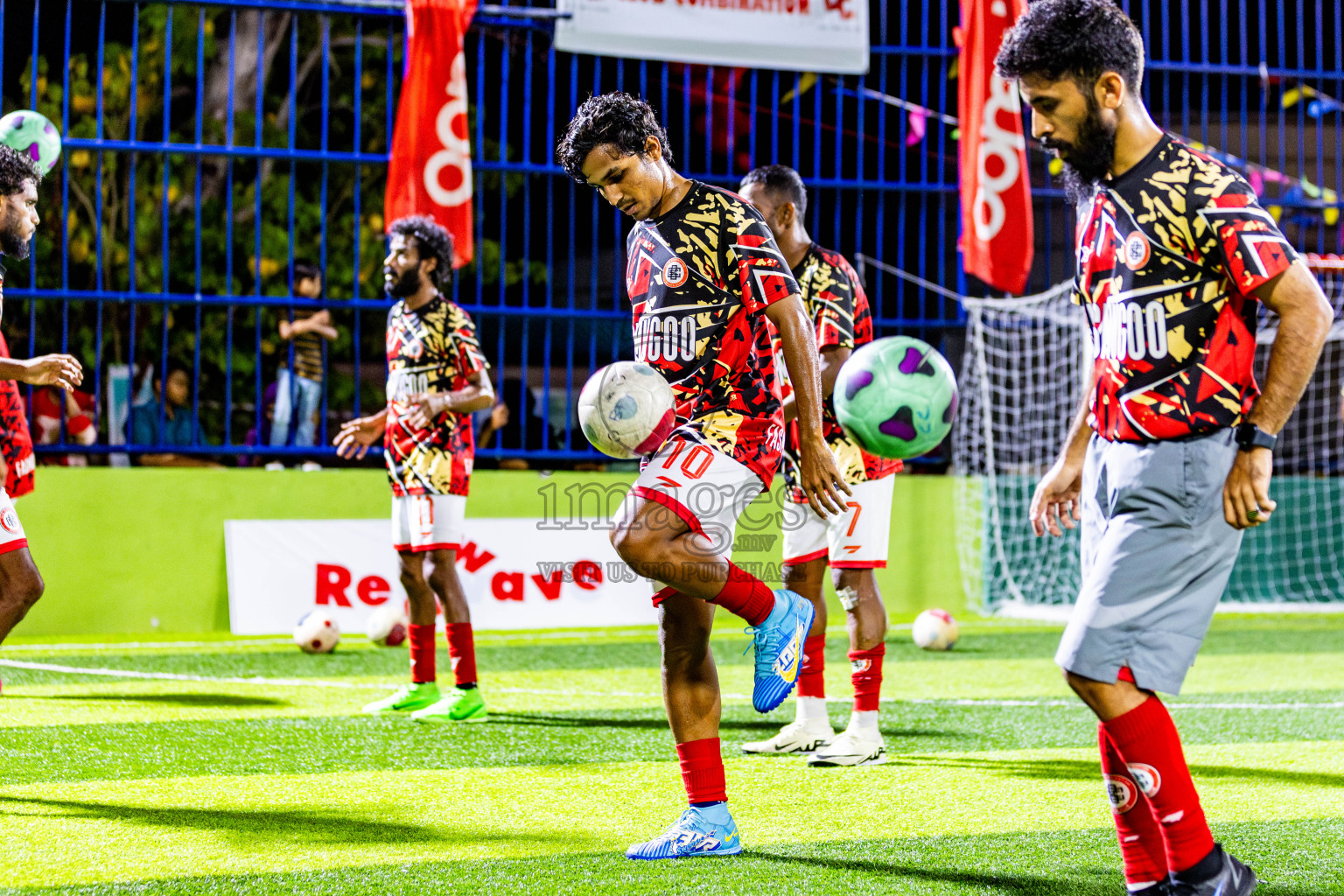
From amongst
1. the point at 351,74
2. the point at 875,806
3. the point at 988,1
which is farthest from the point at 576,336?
the point at 875,806

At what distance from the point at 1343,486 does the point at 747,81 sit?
283 inches

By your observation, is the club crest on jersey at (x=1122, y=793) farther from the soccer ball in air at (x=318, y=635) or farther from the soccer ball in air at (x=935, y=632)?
the soccer ball in air at (x=318, y=635)

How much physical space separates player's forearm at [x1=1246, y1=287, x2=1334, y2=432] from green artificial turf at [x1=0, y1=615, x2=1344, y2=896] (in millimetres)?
1243

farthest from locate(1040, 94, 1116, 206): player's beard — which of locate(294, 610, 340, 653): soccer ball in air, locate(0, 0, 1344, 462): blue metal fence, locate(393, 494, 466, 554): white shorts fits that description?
locate(0, 0, 1344, 462): blue metal fence

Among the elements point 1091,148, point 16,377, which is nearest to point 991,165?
point 16,377

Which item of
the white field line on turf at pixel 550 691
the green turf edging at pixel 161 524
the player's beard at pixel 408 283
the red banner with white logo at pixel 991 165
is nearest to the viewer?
the player's beard at pixel 408 283

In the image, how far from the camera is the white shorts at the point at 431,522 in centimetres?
622

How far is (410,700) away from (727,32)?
6838 mm

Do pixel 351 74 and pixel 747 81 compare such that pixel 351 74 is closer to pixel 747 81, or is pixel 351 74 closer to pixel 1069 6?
pixel 747 81

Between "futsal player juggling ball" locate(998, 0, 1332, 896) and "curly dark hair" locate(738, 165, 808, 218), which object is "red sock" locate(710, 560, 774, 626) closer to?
"futsal player juggling ball" locate(998, 0, 1332, 896)

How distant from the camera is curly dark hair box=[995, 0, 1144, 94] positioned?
280 centimetres

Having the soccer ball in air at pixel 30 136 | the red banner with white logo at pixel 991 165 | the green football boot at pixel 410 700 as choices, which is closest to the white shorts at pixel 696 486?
the green football boot at pixel 410 700

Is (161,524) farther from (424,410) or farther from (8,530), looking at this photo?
(8,530)

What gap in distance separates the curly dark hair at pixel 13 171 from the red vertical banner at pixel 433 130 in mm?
5494
